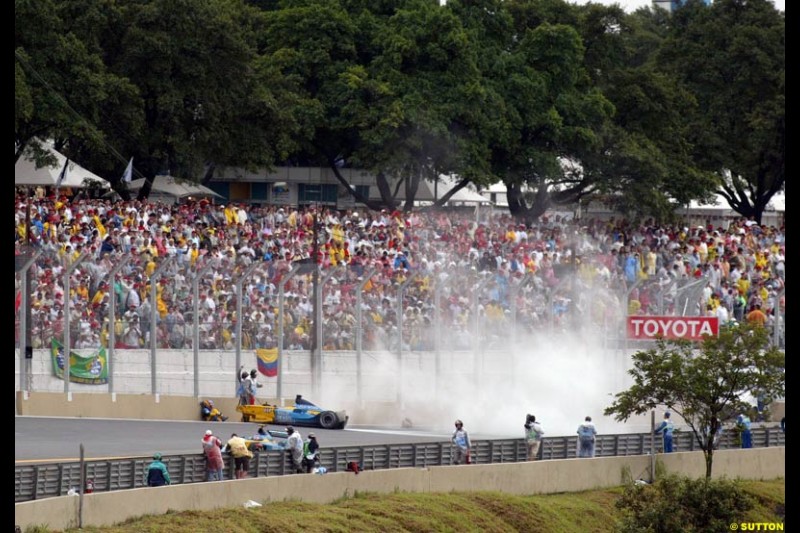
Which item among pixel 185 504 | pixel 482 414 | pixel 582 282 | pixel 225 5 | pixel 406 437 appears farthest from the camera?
pixel 225 5

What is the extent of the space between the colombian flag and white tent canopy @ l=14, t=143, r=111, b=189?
45.4 feet

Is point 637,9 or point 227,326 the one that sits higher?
point 637,9

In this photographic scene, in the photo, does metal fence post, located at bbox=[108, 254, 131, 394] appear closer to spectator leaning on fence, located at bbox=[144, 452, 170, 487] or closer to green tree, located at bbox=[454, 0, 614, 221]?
spectator leaning on fence, located at bbox=[144, 452, 170, 487]

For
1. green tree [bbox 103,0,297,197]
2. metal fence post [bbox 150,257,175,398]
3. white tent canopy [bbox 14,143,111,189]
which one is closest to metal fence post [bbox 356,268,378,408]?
metal fence post [bbox 150,257,175,398]

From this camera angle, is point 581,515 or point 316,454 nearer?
point 316,454

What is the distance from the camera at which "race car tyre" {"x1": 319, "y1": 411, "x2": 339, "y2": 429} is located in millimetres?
36562

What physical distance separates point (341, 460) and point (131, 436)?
4538 millimetres

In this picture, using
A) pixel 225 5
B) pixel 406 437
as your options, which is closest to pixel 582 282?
pixel 406 437

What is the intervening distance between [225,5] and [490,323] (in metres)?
22.2

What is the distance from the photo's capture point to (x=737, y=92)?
70.1m

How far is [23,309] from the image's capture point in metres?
33.7

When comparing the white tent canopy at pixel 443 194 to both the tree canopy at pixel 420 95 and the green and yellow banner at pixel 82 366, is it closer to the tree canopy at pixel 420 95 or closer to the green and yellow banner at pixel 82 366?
the tree canopy at pixel 420 95

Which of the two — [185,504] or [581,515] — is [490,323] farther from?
[185,504]

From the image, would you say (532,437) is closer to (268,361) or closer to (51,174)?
(268,361)
